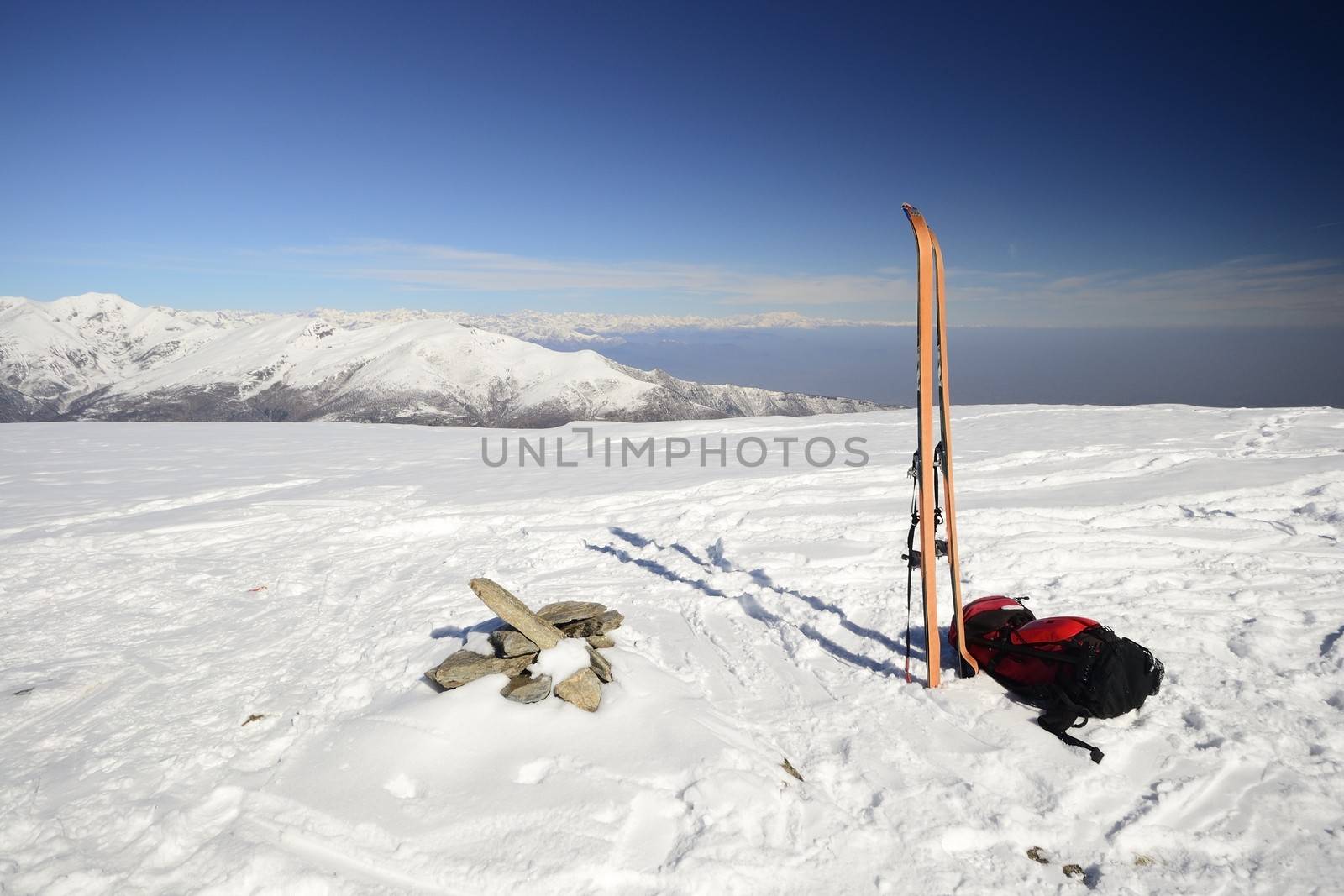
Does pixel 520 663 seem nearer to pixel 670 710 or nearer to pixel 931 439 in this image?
pixel 670 710

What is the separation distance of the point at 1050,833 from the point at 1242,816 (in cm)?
125

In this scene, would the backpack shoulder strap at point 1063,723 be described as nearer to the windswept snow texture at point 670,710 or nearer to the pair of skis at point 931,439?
the windswept snow texture at point 670,710

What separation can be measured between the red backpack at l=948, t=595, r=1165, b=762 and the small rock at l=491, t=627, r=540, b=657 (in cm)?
380

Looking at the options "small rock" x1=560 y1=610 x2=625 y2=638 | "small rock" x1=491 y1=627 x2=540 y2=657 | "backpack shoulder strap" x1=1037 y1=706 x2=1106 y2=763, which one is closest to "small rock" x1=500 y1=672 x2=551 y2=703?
"small rock" x1=491 y1=627 x2=540 y2=657

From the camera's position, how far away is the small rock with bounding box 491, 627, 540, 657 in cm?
515

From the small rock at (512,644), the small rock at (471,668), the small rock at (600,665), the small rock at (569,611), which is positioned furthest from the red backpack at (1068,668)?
the small rock at (471,668)

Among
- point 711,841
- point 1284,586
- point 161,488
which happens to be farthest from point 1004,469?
point 161,488

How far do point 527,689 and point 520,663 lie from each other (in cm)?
39

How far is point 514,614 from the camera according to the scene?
529 centimetres

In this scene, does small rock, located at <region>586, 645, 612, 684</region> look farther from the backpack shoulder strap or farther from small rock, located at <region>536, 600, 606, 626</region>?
the backpack shoulder strap

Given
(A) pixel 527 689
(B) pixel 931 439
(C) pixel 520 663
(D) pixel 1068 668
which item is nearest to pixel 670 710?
(A) pixel 527 689

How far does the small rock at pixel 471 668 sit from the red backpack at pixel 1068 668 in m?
3.91

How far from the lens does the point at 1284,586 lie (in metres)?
7.08

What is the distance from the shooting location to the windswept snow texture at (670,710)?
11.9ft
